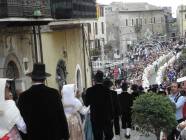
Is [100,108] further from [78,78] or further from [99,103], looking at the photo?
[78,78]

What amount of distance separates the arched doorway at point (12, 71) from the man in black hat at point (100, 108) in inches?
262

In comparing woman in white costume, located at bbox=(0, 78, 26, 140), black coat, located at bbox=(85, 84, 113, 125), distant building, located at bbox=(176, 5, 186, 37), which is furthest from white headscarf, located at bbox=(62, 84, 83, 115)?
distant building, located at bbox=(176, 5, 186, 37)

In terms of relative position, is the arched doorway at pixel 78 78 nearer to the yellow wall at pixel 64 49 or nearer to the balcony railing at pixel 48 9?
the yellow wall at pixel 64 49

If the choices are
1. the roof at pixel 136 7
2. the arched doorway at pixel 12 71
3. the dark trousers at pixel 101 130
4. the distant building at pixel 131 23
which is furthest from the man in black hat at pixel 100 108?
the roof at pixel 136 7

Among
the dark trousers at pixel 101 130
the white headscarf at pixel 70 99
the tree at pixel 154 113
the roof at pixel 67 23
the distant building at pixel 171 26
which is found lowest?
the distant building at pixel 171 26

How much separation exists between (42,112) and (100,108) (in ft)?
11.7

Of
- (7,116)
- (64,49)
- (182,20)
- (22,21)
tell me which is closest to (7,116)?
(7,116)

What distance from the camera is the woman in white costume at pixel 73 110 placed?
9.12m

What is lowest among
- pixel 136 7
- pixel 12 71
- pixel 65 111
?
pixel 12 71

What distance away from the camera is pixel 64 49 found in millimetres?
23609

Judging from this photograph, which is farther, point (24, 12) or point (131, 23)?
point (131, 23)

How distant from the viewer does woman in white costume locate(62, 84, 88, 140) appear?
912cm

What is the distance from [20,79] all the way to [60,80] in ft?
17.2

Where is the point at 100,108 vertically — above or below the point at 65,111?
below
